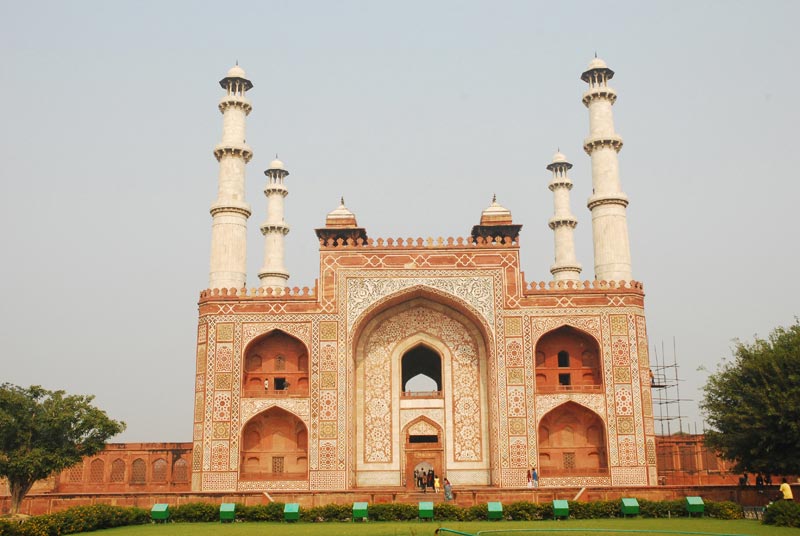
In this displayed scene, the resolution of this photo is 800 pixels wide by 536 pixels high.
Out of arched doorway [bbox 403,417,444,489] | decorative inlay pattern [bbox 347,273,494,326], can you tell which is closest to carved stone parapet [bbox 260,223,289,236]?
decorative inlay pattern [bbox 347,273,494,326]

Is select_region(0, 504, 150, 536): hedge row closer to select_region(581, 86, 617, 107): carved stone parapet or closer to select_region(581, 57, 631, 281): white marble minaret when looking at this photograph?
select_region(581, 57, 631, 281): white marble minaret

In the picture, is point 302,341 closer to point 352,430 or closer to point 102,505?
point 352,430

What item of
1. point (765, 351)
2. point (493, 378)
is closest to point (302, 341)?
point (493, 378)

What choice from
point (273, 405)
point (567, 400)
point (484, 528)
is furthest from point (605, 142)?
point (484, 528)

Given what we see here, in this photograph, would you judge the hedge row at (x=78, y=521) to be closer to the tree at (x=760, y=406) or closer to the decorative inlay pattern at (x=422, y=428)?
the decorative inlay pattern at (x=422, y=428)

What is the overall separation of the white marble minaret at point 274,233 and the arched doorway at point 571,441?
12.9 meters

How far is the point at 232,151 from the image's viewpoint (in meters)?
27.3

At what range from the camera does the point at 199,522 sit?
63.9 feet

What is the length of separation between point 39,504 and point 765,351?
1734 cm

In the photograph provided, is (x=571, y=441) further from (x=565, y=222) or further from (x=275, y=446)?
(x=565, y=222)

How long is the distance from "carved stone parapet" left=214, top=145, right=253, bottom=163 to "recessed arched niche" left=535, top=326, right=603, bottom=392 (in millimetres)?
10722

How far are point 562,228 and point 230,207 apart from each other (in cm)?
1286

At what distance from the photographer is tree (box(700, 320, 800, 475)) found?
19703 mm

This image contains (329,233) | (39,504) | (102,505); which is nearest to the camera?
(102,505)
